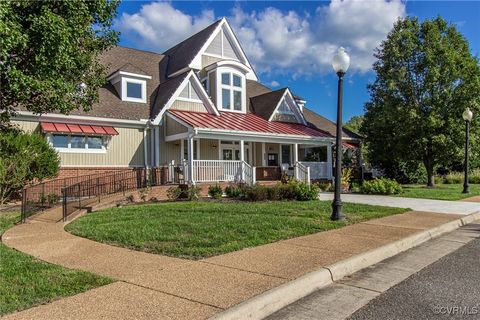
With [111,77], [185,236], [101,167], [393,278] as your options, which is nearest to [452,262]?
[393,278]

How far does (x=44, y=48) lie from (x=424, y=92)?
20.9 m

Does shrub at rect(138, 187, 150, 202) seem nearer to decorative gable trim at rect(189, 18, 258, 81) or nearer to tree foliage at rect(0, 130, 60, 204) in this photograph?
tree foliage at rect(0, 130, 60, 204)

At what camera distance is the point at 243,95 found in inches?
939

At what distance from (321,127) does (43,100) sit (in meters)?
20.1

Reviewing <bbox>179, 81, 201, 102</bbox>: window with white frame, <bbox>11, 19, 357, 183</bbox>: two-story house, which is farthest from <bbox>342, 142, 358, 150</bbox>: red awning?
<bbox>179, 81, 201, 102</bbox>: window with white frame

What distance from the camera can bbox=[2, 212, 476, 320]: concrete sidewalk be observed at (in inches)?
157

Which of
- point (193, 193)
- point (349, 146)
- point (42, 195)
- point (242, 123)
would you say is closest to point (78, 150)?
point (42, 195)

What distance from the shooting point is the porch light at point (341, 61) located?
998 cm

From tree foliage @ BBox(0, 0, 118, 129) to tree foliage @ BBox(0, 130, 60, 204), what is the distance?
3182 millimetres

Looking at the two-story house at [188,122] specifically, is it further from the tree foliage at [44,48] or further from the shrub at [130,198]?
the tree foliage at [44,48]

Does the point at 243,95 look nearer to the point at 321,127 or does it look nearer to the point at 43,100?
the point at 321,127

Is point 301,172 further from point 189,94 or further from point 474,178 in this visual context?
point 474,178

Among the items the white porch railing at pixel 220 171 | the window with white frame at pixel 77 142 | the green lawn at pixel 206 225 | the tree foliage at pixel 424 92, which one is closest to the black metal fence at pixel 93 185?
the white porch railing at pixel 220 171

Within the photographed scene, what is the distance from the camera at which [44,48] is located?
775 cm
